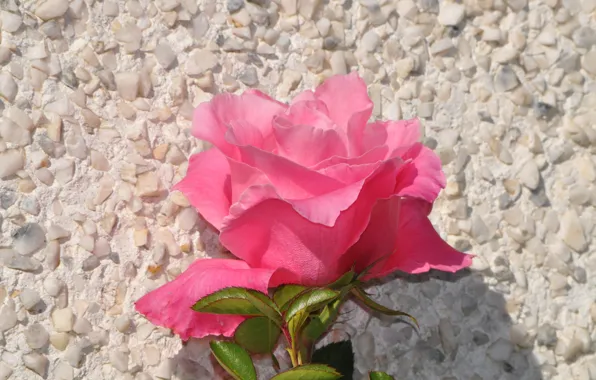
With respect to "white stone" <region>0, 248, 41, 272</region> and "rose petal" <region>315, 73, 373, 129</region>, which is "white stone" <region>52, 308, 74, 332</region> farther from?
"rose petal" <region>315, 73, 373, 129</region>

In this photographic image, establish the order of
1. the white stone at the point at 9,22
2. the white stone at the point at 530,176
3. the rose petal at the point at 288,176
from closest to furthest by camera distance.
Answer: the rose petal at the point at 288,176 < the white stone at the point at 9,22 < the white stone at the point at 530,176

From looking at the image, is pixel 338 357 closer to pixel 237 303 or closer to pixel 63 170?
pixel 237 303

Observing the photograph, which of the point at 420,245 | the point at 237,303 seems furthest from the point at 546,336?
the point at 237,303

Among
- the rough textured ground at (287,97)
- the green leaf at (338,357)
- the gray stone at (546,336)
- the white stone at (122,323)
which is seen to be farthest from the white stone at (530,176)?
the white stone at (122,323)

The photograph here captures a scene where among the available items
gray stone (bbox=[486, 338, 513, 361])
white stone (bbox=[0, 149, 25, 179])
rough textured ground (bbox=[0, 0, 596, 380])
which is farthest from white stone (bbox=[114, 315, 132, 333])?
gray stone (bbox=[486, 338, 513, 361])

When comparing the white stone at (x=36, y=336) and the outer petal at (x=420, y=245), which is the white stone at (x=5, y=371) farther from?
the outer petal at (x=420, y=245)

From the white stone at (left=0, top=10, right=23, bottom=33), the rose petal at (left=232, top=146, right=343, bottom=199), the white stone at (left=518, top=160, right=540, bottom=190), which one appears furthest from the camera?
the white stone at (left=518, top=160, right=540, bottom=190)
